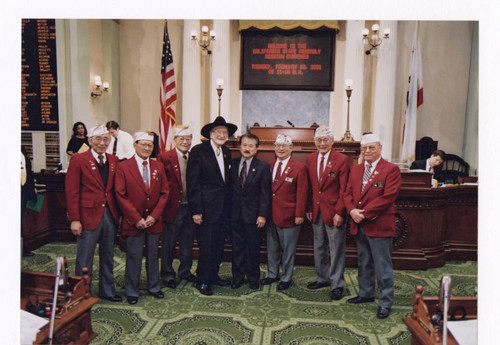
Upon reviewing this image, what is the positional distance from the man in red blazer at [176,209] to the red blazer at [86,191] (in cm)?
61

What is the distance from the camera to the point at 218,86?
23.3 feet

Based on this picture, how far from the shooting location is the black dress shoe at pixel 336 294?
326 centimetres

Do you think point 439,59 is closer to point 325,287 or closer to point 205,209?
point 325,287

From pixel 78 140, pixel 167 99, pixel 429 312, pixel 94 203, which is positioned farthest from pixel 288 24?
pixel 429 312

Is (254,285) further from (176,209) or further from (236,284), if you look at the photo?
(176,209)

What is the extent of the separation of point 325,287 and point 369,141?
164 cm

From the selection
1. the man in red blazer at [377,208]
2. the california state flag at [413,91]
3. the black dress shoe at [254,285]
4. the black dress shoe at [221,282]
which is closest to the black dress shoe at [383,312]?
the man in red blazer at [377,208]

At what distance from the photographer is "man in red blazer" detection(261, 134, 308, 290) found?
3.47 m

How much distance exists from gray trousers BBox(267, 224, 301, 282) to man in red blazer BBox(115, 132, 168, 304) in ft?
3.90

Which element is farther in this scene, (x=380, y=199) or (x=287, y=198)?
(x=287, y=198)

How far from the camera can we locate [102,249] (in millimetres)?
3127

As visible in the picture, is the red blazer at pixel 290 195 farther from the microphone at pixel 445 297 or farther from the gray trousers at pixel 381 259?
the microphone at pixel 445 297

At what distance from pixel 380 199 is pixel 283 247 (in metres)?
→ 1.17
